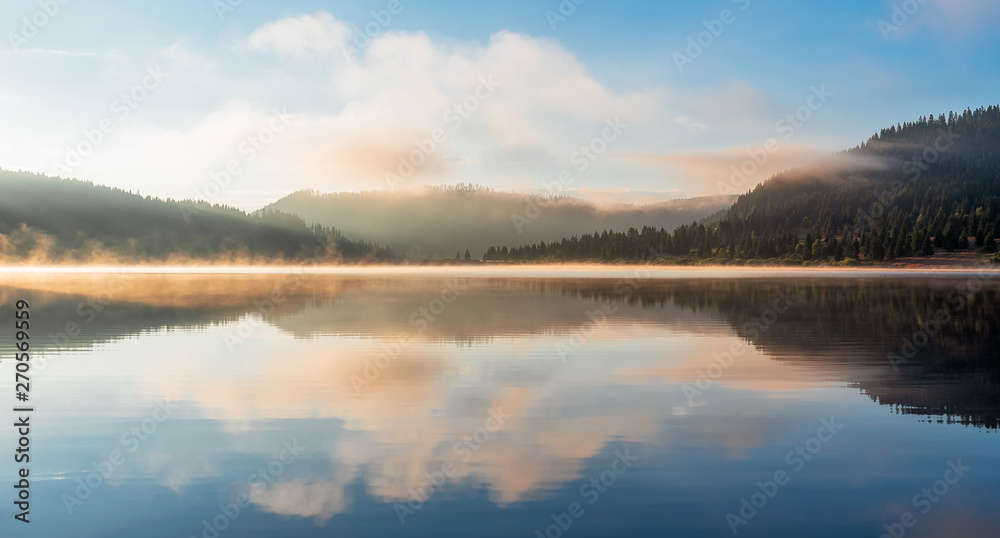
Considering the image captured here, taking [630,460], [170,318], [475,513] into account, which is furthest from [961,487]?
[170,318]

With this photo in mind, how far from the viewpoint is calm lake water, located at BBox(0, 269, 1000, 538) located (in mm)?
9984

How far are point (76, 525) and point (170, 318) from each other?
3116 cm

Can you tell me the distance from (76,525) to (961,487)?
12992mm

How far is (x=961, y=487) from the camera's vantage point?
35.8 feet

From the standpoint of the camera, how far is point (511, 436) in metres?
13.7

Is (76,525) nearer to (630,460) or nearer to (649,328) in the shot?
(630,460)

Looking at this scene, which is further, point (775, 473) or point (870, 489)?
point (775, 473)

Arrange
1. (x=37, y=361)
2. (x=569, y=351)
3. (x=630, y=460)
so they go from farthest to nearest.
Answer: (x=569, y=351) → (x=37, y=361) → (x=630, y=460)

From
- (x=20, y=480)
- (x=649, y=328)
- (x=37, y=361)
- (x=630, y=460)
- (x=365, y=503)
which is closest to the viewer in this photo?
(x=365, y=503)

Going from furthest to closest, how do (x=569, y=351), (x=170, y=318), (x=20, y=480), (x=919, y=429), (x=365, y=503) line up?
1. (x=170, y=318)
2. (x=569, y=351)
3. (x=919, y=429)
4. (x=20, y=480)
5. (x=365, y=503)

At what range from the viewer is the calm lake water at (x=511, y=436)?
998cm

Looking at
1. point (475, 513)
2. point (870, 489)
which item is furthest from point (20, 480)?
point (870, 489)

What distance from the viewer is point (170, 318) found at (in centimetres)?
3847

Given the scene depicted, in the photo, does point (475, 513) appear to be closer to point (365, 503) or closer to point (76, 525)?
point (365, 503)
